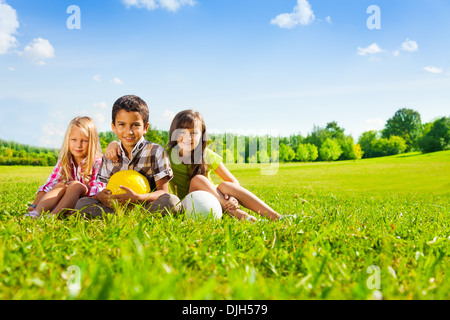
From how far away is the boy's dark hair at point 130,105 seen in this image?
4762 millimetres

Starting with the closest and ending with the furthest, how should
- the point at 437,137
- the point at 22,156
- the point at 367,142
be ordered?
the point at 22,156 → the point at 437,137 → the point at 367,142

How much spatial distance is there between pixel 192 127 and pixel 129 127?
3.12 ft

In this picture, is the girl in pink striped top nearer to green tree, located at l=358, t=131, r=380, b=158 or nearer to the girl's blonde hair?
the girl's blonde hair

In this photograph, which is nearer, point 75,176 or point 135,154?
point 135,154

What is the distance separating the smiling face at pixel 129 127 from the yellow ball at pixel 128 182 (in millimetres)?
450

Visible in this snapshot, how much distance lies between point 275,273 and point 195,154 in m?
3.30

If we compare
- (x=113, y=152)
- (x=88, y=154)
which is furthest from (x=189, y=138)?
(x=88, y=154)

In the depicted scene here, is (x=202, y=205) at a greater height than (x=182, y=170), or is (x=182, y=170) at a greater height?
(x=182, y=170)

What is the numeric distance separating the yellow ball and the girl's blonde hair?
863mm

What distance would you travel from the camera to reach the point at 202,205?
4.43 m

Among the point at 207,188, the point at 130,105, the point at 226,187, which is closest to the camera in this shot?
the point at 130,105

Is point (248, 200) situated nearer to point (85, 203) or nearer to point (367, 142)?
point (85, 203)
